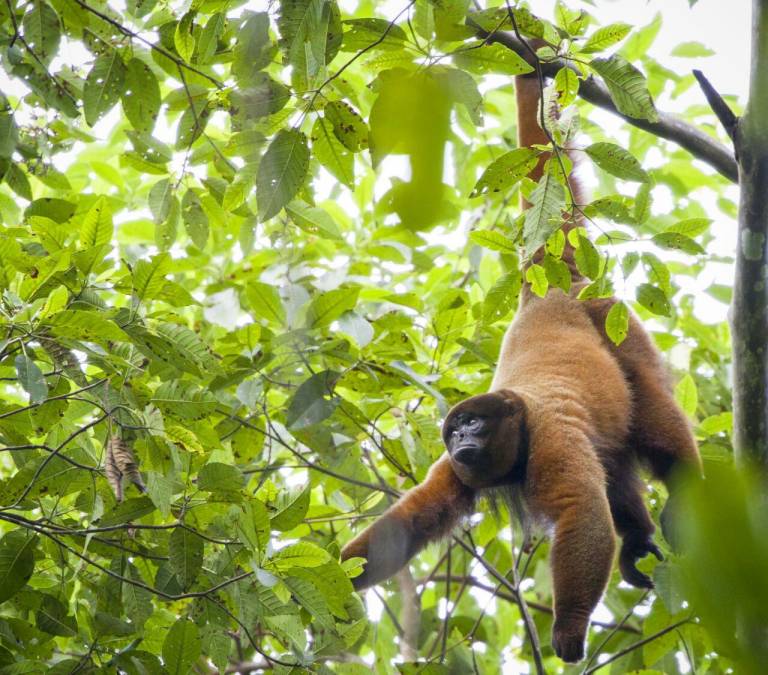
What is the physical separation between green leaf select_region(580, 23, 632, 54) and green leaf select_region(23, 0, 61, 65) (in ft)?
6.11

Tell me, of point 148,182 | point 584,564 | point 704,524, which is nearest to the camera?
point 704,524

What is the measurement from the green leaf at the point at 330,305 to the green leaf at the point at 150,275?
0.69 meters

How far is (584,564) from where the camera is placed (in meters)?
3.63

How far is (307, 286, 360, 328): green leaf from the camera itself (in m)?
3.32

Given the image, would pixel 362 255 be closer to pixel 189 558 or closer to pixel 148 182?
pixel 148 182

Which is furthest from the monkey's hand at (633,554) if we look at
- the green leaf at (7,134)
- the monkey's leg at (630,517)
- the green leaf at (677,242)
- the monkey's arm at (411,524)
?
the green leaf at (7,134)

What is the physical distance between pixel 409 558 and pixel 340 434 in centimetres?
69

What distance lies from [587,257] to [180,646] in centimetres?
174

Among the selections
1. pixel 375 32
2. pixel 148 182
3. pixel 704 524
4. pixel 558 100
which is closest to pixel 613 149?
pixel 558 100

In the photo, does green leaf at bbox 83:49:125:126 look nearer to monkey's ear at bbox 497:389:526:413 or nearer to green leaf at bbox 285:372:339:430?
green leaf at bbox 285:372:339:430

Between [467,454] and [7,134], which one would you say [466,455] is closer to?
[467,454]

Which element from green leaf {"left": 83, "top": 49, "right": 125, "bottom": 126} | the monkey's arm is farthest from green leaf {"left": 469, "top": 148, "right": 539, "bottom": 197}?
the monkey's arm

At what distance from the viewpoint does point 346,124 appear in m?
2.62

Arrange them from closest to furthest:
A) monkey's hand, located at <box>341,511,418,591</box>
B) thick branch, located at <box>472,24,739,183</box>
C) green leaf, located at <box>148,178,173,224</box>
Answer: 1. thick branch, located at <box>472,24,739,183</box>
2. green leaf, located at <box>148,178,173,224</box>
3. monkey's hand, located at <box>341,511,418,591</box>
